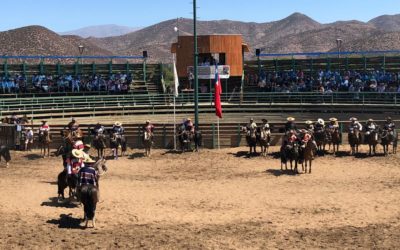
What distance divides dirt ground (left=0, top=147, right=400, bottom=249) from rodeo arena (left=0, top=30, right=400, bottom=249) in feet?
0.21

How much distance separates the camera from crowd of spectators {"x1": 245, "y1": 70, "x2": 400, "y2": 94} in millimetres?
43469

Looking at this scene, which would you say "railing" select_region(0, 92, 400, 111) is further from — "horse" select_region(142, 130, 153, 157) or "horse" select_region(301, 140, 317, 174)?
"horse" select_region(301, 140, 317, 174)

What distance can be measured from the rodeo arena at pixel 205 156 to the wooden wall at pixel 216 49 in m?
0.10

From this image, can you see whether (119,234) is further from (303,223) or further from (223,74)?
(223,74)

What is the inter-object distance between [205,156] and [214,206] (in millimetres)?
10168

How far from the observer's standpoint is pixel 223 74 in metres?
46.8

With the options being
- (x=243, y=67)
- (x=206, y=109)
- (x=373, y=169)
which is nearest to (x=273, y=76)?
(x=243, y=67)

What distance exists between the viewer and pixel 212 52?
46312 millimetres

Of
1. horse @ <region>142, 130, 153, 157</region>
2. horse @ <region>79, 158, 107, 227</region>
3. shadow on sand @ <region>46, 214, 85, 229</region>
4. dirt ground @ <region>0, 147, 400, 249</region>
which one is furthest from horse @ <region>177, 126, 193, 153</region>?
horse @ <region>79, 158, 107, 227</region>

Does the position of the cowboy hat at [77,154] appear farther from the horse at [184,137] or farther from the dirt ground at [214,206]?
the horse at [184,137]

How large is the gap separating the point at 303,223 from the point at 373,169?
9.50 metres

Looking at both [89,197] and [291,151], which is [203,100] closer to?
[291,151]

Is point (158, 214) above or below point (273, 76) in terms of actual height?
below

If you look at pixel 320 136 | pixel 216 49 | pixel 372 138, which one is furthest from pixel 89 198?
pixel 216 49
